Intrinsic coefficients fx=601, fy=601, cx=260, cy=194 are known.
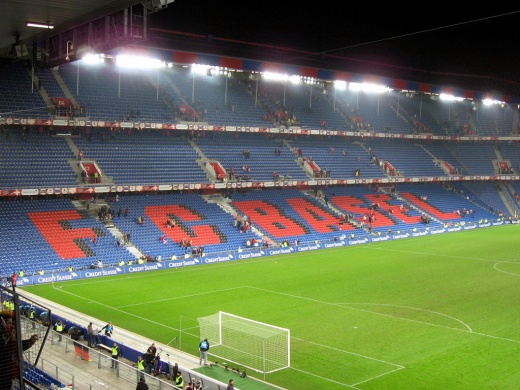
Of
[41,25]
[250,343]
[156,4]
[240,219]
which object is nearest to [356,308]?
[250,343]

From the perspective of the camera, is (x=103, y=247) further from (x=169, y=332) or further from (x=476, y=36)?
(x=476, y=36)

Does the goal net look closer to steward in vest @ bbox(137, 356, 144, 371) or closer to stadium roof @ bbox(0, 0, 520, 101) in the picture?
steward in vest @ bbox(137, 356, 144, 371)

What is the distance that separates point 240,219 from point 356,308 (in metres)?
20.7

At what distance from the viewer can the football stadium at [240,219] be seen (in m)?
19.9

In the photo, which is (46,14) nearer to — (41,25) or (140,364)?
(41,25)

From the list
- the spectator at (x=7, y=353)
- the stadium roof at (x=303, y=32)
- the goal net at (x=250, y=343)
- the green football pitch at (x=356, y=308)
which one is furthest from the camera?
the goal net at (x=250, y=343)

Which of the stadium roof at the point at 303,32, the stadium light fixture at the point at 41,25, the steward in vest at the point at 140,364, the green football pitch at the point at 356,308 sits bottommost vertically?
the green football pitch at the point at 356,308

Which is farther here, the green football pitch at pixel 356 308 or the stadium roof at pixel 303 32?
the green football pitch at pixel 356 308

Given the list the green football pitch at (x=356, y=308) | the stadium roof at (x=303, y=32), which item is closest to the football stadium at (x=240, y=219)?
the green football pitch at (x=356, y=308)

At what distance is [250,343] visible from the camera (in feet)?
69.7

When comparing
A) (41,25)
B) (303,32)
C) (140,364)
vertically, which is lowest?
Result: (140,364)

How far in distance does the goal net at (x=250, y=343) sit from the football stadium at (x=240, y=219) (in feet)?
0.26

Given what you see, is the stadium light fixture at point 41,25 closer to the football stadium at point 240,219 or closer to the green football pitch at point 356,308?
the football stadium at point 240,219

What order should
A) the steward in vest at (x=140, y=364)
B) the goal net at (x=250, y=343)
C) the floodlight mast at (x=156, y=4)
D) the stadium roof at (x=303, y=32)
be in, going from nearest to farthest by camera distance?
1. the floodlight mast at (x=156, y=4)
2. the stadium roof at (x=303, y=32)
3. the steward in vest at (x=140, y=364)
4. the goal net at (x=250, y=343)
